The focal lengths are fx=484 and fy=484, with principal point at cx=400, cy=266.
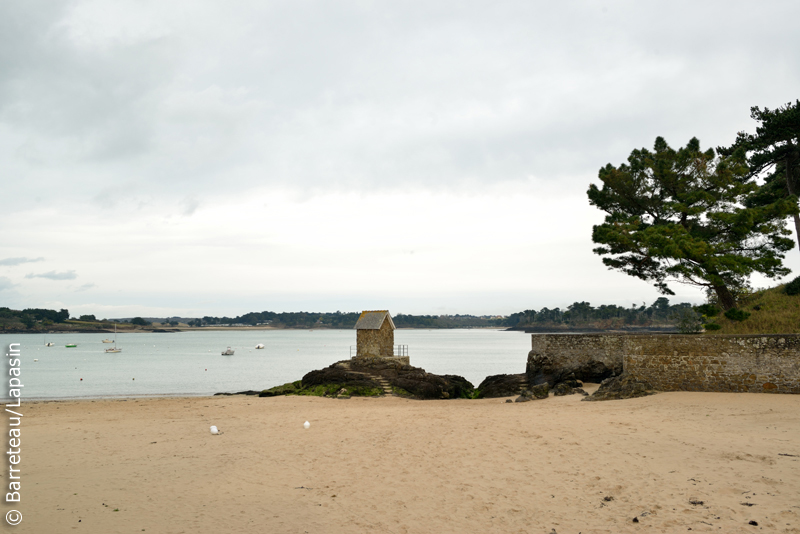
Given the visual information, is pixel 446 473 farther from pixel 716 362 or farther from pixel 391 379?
pixel 391 379

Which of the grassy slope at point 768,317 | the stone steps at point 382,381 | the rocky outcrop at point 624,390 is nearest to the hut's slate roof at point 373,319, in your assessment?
the stone steps at point 382,381

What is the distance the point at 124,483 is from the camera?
10.2 metres

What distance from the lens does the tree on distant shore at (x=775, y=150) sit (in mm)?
22125

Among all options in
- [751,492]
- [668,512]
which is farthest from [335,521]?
[751,492]

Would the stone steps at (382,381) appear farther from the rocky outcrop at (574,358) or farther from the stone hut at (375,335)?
the rocky outcrop at (574,358)

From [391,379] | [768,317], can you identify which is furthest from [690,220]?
[391,379]

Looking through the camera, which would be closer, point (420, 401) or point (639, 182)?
point (639, 182)

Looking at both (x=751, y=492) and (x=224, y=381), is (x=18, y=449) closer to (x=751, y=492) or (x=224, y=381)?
(x=751, y=492)

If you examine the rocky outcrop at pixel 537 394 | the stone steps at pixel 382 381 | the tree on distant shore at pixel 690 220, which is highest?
the tree on distant shore at pixel 690 220

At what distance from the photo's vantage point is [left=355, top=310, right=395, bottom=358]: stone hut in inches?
1415

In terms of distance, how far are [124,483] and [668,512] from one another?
10333 mm

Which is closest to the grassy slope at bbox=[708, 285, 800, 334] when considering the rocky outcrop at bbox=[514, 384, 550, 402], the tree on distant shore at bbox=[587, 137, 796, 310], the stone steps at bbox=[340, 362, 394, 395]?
the tree on distant shore at bbox=[587, 137, 796, 310]

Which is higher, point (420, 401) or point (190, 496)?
point (190, 496)

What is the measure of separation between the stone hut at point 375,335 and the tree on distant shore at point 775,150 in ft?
77.3
